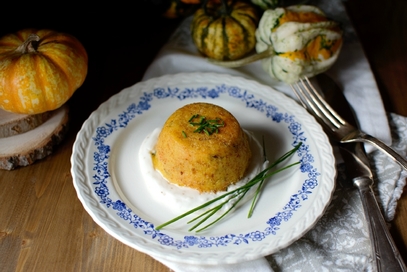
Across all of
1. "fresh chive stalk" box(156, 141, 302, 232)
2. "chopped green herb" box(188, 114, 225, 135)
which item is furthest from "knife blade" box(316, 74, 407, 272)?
"chopped green herb" box(188, 114, 225, 135)

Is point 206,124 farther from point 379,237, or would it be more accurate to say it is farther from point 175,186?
point 379,237

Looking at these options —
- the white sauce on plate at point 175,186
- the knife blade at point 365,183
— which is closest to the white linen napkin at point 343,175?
the knife blade at point 365,183

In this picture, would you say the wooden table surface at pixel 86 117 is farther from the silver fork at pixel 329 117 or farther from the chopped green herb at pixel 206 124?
the chopped green herb at pixel 206 124

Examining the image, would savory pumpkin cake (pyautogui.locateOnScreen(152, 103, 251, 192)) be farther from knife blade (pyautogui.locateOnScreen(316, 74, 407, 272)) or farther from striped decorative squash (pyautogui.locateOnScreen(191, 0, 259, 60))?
striped decorative squash (pyautogui.locateOnScreen(191, 0, 259, 60))

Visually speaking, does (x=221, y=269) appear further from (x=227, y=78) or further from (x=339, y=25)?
(x=339, y=25)

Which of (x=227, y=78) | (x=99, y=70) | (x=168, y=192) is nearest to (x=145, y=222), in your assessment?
(x=168, y=192)
